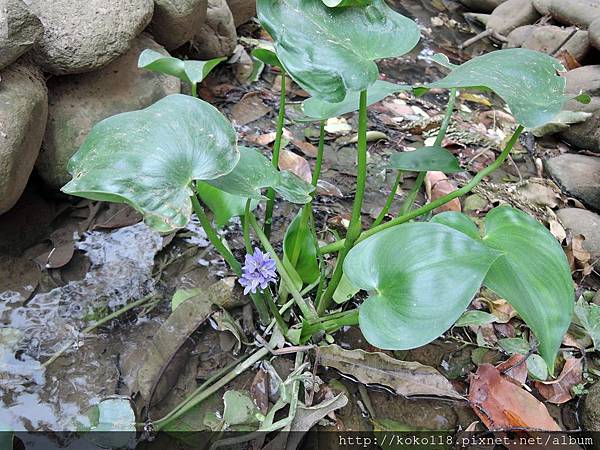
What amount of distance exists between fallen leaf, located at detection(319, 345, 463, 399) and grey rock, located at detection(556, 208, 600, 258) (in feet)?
2.59

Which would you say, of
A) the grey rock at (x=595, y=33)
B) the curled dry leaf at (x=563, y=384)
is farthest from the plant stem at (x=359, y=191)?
the grey rock at (x=595, y=33)

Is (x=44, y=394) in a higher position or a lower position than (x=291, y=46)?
lower

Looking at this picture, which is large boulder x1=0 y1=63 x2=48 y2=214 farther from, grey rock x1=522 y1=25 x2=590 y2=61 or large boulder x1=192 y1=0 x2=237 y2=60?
grey rock x1=522 y1=25 x2=590 y2=61

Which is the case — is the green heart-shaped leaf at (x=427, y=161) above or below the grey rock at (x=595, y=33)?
above

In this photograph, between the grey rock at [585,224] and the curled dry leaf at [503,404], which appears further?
the grey rock at [585,224]

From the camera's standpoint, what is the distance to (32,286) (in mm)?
1287

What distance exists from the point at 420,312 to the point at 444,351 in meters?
0.54

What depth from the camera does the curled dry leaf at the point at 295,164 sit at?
1.67 meters

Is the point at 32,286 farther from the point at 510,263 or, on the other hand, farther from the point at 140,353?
the point at 510,263

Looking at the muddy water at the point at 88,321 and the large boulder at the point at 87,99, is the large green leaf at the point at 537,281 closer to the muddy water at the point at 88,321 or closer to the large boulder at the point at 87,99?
the muddy water at the point at 88,321

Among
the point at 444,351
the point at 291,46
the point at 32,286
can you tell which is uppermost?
the point at 291,46

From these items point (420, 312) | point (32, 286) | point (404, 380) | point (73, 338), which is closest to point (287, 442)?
point (404, 380)

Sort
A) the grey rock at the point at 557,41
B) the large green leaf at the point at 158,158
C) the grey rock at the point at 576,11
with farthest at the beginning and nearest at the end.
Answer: the grey rock at the point at 576,11
the grey rock at the point at 557,41
the large green leaf at the point at 158,158

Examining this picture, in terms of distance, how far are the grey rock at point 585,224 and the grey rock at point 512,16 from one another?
1803 mm
